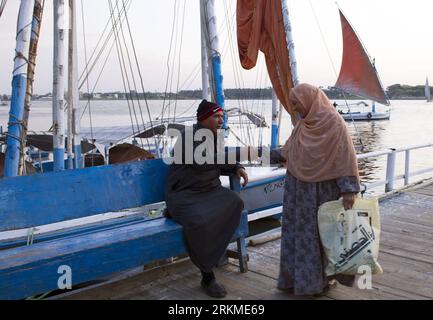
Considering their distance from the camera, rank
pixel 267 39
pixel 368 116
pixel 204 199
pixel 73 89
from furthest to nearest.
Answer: pixel 368 116, pixel 73 89, pixel 267 39, pixel 204 199

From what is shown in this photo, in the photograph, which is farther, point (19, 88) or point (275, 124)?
point (275, 124)

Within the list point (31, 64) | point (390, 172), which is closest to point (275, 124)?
point (390, 172)

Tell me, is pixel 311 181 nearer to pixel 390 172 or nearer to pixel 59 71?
pixel 390 172

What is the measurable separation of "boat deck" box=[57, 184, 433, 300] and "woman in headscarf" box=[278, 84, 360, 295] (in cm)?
22

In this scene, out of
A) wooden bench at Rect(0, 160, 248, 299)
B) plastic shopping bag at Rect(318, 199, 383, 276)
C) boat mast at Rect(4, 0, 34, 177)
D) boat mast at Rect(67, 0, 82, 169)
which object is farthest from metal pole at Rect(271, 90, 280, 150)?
plastic shopping bag at Rect(318, 199, 383, 276)

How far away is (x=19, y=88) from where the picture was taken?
4.56 meters

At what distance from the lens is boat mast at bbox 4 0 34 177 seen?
14.9 feet

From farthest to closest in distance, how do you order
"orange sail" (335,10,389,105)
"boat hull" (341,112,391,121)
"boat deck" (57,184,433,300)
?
"boat hull" (341,112,391,121) < "orange sail" (335,10,389,105) < "boat deck" (57,184,433,300)

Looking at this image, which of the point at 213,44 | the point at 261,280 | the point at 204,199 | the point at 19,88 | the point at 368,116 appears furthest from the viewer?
the point at 368,116

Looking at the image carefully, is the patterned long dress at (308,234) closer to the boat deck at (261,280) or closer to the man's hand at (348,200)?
the man's hand at (348,200)

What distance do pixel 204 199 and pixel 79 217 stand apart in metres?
0.85

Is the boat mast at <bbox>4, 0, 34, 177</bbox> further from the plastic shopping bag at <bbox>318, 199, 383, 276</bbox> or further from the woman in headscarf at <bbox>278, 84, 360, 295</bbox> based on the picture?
the plastic shopping bag at <bbox>318, 199, 383, 276</bbox>

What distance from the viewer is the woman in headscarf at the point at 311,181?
274 centimetres

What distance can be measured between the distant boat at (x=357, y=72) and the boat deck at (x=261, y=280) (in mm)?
6587
